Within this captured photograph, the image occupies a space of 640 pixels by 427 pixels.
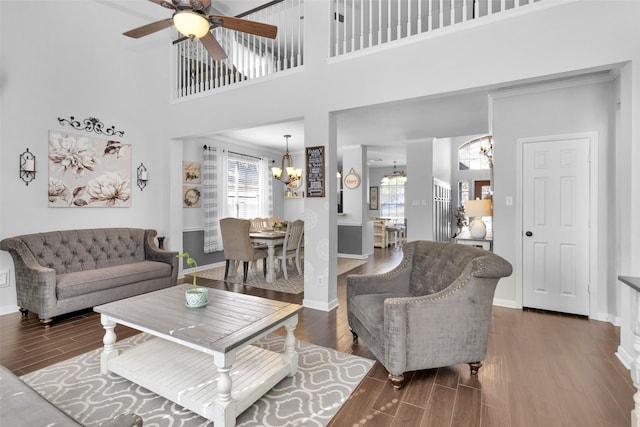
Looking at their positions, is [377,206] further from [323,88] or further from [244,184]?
[323,88]

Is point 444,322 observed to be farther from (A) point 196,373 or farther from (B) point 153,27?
(B) point 153,27

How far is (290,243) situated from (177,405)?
11.4ft

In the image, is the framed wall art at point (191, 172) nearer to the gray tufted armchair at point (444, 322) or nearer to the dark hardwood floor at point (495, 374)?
the dark hardwood floor at point (495, 374)

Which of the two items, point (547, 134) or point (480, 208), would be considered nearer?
point (547, 134)

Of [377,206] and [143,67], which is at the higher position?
[143,67]

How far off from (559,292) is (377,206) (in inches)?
346

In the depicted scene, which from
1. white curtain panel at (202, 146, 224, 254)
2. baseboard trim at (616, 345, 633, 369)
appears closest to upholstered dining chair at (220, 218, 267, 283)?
white curtain panel at (202, 146, 224, 254)

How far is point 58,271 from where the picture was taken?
3.58m

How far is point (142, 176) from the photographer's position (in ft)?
15.8

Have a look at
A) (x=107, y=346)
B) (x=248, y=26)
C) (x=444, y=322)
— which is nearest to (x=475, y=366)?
(x=444, y=322)

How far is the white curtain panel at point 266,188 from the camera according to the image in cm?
759

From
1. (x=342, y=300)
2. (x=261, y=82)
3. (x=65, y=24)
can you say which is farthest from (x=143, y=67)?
(x=342, y=300)

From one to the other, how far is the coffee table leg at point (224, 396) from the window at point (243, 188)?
522 centimetres

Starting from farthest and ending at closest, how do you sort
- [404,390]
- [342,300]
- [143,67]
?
[143,67] → [342,300] → [404,390]
